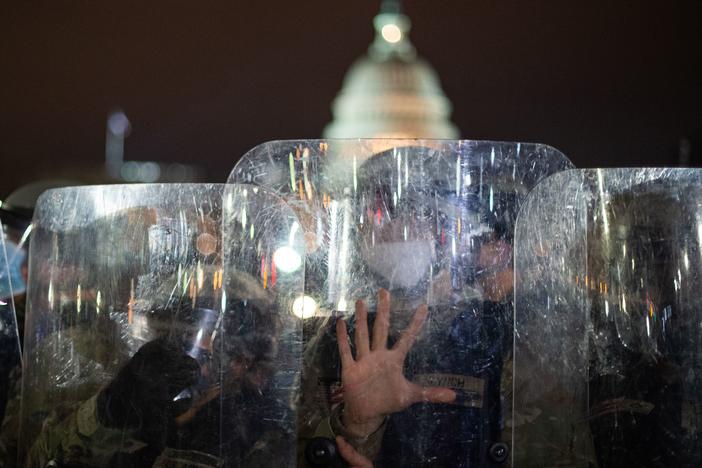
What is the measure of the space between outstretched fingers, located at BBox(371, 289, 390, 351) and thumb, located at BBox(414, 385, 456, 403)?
5.1 inches

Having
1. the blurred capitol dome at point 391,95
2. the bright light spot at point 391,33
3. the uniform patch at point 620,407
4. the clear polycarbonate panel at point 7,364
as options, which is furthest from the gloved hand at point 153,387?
the bright light spot at point 391,33

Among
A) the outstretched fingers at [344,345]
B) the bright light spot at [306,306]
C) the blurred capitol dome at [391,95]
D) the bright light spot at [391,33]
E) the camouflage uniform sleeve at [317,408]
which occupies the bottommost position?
the camouflage uniform sleeve at [317,408]

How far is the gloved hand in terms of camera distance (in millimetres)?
2217

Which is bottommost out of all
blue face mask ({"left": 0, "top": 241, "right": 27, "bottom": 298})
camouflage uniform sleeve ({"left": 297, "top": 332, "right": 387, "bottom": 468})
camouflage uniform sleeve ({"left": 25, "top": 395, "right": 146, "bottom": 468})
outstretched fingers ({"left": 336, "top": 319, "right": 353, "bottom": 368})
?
camouflage uniform sleeve ({"left": 25, "top": 395, "right": 146, "bottom": 468})

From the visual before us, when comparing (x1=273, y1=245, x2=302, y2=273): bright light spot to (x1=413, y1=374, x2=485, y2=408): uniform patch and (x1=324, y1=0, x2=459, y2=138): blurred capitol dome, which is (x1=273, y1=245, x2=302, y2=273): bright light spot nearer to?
(x1=413, y1=374, x2=485, y2=408): uniform patch

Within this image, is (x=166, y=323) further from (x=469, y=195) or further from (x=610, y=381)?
(x=610, y=381)

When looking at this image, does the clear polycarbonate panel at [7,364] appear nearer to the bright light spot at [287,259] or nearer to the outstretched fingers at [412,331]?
the bright light spot at [287,259]

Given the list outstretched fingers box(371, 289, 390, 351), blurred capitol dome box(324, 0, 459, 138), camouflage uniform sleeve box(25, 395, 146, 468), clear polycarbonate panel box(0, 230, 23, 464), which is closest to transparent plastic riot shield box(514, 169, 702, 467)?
outstretched fingers box(371, 289, 390, 351)

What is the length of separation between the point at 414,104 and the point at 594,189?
38.2 meters

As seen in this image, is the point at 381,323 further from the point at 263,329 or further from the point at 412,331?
the point at 263,329

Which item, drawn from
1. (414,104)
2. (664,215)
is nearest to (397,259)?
(664,215)

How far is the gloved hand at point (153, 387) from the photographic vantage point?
2.22m

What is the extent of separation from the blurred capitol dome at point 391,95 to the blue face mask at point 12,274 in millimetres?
32209

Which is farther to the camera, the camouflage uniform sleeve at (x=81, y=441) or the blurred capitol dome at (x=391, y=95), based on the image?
the blurred capitol dome at (x=391, y=95)
